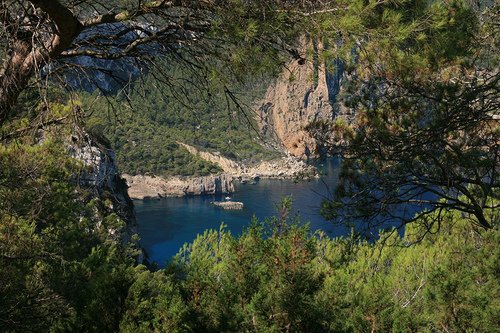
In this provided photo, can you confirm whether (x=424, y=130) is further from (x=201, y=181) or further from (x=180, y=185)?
(x=201, y=181)

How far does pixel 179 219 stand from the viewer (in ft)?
149

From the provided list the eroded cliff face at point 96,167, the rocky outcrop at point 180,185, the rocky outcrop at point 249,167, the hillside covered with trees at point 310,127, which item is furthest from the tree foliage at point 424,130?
the rocky outcrop at point 249,167

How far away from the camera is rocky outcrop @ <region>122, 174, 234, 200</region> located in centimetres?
5659

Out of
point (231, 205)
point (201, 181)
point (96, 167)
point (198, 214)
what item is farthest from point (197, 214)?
point (96, 167)

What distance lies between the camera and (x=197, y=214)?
48.0 m

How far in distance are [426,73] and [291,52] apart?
6.25 feet

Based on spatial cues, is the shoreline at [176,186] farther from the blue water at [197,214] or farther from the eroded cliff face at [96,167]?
the eroded cliff face at [96,167]

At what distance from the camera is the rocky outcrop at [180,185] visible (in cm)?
5659

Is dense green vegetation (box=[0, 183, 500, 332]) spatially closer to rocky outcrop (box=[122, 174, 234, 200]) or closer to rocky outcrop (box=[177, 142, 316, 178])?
rocky outcrop (box=[122, 174, 234, 200])

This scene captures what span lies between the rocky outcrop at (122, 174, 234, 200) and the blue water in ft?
4.44

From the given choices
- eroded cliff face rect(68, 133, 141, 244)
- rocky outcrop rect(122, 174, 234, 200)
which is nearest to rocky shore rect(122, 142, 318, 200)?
rocky outcrop rect(122, 174, 234, 200)

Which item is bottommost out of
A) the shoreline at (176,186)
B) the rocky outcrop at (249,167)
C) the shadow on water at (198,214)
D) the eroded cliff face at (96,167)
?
the shadow on water at (198,214)

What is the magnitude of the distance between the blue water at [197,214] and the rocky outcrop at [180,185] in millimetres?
1353

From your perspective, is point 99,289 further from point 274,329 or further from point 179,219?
point 179,219
